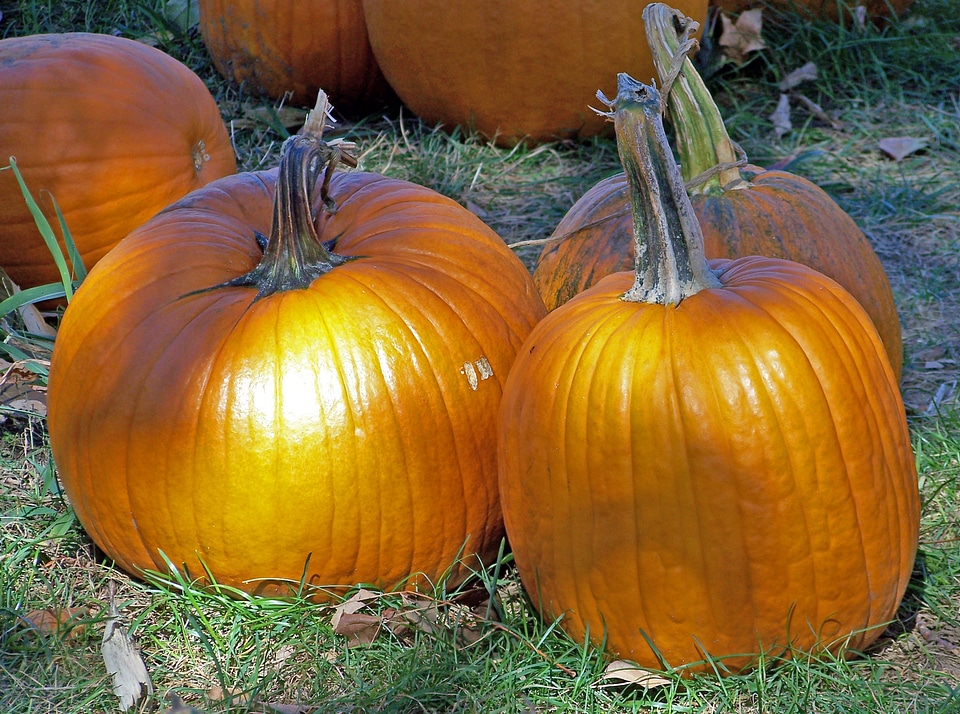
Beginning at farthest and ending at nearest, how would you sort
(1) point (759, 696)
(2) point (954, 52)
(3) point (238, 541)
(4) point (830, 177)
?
(2) point (954, 52) → (4) point (830, 177) → (3) point (238, 541) → (1) point (759, 696)

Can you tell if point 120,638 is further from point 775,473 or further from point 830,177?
point 830,177

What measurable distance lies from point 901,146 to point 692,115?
2.30 m

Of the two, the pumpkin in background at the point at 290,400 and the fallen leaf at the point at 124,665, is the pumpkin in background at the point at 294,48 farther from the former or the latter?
the fallen leaf at the point at 124,665

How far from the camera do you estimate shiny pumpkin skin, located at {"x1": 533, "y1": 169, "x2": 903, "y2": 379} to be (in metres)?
2.69

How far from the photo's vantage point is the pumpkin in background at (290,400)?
217cm

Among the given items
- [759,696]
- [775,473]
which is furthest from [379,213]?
[759,696]

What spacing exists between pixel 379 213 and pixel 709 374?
102cm

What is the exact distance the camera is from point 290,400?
2.16 m

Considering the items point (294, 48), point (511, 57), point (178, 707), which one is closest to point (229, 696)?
point (178, 707)

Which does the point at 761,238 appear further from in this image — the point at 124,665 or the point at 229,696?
the point at 124,665

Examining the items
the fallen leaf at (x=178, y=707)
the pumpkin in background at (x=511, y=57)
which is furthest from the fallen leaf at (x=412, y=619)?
the pumpkin in background at (x=511, y=57)

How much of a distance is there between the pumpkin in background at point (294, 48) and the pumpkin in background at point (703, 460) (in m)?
3.10

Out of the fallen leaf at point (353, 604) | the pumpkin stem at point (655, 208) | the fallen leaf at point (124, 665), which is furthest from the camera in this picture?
the fallen leaf at point (353, 604)

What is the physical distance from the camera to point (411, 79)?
15.1 ft
